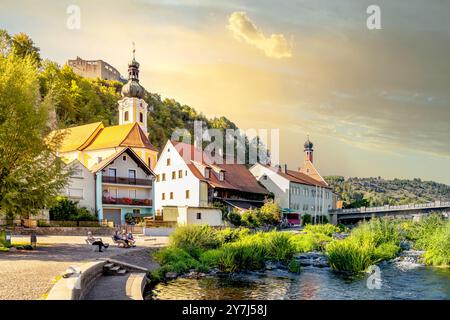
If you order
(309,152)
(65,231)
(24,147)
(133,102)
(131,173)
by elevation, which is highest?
(133,102)

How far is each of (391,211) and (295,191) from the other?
18765mm

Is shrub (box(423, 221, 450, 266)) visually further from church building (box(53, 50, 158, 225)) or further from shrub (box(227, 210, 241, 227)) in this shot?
church building (box(53, 50, 158, 225))

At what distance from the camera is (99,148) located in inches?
2218

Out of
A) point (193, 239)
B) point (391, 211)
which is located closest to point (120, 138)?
point (193, 239)

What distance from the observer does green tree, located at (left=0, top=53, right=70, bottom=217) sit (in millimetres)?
17719

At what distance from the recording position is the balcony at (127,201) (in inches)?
1625

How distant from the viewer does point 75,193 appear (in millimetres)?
39562

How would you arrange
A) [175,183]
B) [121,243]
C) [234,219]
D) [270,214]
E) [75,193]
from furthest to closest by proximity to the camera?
[175,183], [270,214], [234,219], [75,193], [121,243]

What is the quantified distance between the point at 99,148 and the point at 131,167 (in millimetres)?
14759

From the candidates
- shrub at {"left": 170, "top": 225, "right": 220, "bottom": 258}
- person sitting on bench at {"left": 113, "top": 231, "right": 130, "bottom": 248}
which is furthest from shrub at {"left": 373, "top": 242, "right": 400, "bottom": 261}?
person sitting on bench at {"left": 113, "top": 231, "right": 130, "bottom": 248}

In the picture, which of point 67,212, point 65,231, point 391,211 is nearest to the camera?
point 65,231

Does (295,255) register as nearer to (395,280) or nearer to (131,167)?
(395,280)

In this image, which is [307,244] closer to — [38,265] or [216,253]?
[216,253]

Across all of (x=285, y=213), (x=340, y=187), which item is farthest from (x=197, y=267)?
(x=340, y=187)
